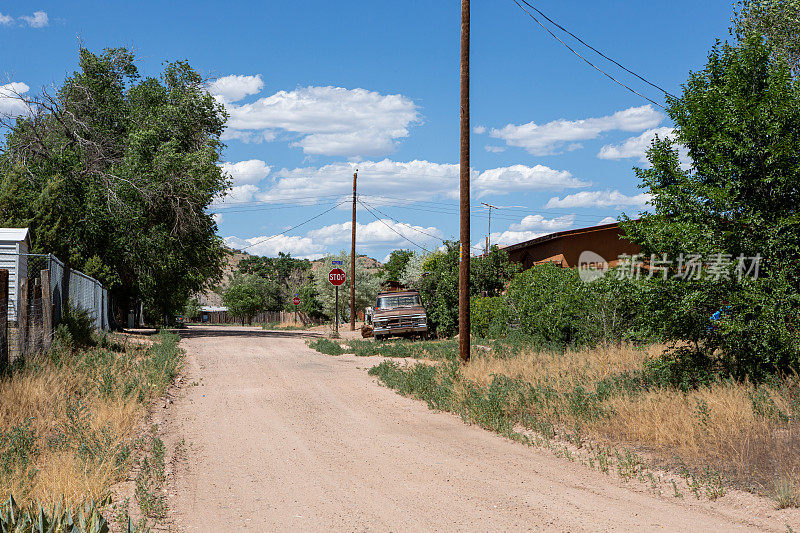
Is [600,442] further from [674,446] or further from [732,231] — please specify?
[732,231]

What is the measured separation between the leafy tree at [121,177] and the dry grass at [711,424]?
76.8ft

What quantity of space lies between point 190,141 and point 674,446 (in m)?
33.1

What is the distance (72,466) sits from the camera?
20.2 ft

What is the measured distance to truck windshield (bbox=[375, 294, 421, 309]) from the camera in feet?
94.4

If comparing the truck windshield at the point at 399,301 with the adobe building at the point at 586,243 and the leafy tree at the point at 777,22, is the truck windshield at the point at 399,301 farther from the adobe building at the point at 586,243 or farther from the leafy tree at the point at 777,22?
the leafy tree at the point at 777,22

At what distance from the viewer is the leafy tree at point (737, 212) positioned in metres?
9.26

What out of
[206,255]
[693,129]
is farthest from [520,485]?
[206,255]

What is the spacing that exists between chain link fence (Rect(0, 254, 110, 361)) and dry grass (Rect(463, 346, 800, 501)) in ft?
32.1

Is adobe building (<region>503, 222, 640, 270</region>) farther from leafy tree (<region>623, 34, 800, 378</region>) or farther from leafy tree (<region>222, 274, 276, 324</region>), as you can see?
leafy tree (<region>222, 274, 276, 324</region>)

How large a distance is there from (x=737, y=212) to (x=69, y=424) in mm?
10123

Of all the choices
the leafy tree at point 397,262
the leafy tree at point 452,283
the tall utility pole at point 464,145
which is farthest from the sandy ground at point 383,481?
the leafy tree at point 397,262

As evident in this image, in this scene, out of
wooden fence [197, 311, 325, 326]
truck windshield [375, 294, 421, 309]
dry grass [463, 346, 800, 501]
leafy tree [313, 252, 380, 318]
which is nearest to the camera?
dry grass [463, 346, 800, 501]

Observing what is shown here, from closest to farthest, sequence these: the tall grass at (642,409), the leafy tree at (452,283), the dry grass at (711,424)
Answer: the dry grass at (711,424), the tall grass at (642,409), the leafy tree at (452,283)

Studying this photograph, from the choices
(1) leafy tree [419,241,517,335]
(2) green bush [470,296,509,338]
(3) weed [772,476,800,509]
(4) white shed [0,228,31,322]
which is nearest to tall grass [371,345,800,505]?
(3) weed [772,476,800,509]
